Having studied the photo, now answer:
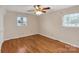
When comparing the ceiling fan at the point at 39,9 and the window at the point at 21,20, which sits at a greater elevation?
the ceiling fan at the point at 39,9

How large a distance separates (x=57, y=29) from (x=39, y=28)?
19 centimetres

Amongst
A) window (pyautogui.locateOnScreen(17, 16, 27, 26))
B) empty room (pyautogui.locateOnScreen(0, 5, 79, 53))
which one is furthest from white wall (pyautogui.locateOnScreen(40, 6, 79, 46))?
window (pyautogui.locateOnScreen(17, 16, 27, 26))

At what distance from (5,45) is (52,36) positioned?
495mm

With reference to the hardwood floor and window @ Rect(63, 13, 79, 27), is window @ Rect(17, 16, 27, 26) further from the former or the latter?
window @ Rect(63, 13, 79, 27)

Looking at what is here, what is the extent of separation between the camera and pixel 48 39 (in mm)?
1138

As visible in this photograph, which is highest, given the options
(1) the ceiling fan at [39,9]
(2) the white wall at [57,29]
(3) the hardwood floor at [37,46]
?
(1) the ceiling fan at [39,9]

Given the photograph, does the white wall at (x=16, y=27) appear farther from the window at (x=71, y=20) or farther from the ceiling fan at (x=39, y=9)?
the window at (x=71, y=20)

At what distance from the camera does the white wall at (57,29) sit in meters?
1.09

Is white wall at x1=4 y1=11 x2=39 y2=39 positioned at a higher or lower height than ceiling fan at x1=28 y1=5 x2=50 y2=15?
lower

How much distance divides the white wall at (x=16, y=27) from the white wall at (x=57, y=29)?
85 mm

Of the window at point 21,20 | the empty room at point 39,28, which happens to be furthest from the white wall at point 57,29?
the window at point 21,20

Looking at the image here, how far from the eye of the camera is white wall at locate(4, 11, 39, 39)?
3.49 feet
